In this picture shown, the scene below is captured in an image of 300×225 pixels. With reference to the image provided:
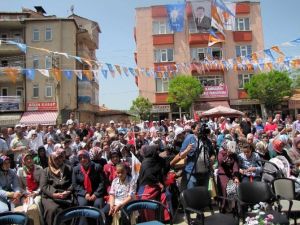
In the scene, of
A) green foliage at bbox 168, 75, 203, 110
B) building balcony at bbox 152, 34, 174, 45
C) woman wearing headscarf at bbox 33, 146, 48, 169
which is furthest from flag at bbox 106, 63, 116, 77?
building balcony at bbox 152, 34, 174, 45

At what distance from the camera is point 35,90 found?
34.4 metres

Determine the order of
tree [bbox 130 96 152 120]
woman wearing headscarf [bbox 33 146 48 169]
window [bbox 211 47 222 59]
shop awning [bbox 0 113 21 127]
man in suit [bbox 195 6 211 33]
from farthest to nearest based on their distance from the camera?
window [bbox 211 47 222 59]
man in suit [bbox 195 6 211 33]
tree [bbox 130 96 152 120]
shop awning [bbox 0 113 21 127]
woman wearing headscarf [bbox 33 146 48 169]

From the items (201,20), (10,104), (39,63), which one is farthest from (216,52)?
(10,104)

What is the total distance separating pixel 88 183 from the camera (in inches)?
256

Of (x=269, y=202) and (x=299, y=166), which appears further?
(x=299, y=166)

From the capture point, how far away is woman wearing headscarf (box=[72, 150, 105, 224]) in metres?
6.41

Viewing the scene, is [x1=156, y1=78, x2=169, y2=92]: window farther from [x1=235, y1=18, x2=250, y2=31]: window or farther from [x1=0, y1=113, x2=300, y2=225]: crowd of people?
[x1=0, y1=113, x2=300, y2=225]: crowd of people

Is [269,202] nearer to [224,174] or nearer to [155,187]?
[224,174]

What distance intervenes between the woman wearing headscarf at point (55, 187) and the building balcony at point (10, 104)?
1149 inches

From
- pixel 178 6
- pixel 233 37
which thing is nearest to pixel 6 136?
pixel 178 6

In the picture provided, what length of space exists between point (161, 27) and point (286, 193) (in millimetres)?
33304

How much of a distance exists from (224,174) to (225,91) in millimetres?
29660

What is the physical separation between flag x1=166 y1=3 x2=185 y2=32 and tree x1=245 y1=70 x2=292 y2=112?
9470 mm

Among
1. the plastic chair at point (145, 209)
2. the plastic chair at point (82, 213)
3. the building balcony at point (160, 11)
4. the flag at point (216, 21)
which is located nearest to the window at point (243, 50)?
the flag at point (216, 21)
